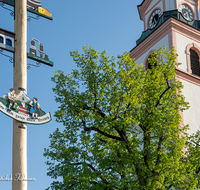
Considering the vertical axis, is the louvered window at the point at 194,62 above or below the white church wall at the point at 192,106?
above

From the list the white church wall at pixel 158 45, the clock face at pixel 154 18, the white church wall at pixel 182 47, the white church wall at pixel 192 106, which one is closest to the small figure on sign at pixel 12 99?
the white church wall at pixel 192 106

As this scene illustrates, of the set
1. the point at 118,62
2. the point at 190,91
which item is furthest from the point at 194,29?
the point at 118,62

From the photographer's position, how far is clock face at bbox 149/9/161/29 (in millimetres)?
31756

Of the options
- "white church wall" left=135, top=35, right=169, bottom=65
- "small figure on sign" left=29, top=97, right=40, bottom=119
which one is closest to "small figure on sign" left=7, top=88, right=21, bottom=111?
"small figure on sign" left=29, top=97, right=40, bottom=119

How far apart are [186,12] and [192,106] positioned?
8733 mm

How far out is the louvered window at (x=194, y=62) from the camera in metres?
29.2

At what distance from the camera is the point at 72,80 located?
1761 cm

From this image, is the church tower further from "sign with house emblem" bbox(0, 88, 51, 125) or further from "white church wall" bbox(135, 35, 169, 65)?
"sign with house emblem" bbox(0, 88, 51, 125)

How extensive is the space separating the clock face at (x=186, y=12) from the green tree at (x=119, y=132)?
575 inches

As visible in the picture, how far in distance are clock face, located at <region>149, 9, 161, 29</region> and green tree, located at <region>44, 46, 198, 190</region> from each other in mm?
14324

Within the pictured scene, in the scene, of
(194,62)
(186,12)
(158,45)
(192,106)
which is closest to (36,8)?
(192,106)

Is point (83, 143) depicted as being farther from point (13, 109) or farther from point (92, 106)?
point (13, 109)

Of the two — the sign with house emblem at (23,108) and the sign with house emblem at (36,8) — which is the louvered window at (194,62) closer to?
the sign with house emblem at (36,8)

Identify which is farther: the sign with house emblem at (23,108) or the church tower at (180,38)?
the church tower at (180,38)
